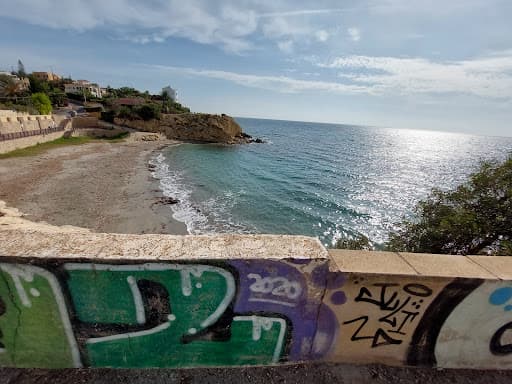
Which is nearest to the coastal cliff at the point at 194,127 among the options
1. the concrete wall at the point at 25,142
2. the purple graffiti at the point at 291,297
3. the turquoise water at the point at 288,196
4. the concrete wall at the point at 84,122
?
the concrete wall at the point at 84,122

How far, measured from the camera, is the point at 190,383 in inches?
92.7

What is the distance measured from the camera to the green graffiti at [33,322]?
200 cm

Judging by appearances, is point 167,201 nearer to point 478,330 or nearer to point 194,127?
point 478,330

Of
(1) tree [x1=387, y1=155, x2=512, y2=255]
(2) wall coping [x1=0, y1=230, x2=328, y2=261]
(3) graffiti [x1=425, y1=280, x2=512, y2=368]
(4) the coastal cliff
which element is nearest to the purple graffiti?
(2) wall coping [x1=0, y1=230, x2=328, y2=261]

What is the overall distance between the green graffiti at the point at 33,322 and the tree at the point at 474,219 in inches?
320

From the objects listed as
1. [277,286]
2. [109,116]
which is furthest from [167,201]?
[109,116]

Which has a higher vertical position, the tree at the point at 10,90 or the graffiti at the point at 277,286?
the tree at the point at 10,90

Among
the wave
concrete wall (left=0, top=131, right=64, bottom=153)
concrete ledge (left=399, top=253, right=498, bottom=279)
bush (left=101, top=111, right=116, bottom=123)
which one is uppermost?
bush (left=101, top=111, right=116, bottom=123)

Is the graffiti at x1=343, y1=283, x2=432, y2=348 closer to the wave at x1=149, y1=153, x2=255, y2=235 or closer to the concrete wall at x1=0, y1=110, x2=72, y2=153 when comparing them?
A: the wave at x1=149, y1=153, x2=255, y2=235

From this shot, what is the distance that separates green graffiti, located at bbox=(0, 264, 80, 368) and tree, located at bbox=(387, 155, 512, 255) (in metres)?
8.13

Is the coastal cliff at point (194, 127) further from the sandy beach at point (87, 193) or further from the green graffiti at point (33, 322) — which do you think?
the green graffiti at point (33, 322)

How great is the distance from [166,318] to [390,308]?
2021 mm

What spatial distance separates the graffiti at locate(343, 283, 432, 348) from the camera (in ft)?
7.41

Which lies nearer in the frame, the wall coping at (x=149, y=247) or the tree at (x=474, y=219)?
the wall coping at (x=149, y=247)
